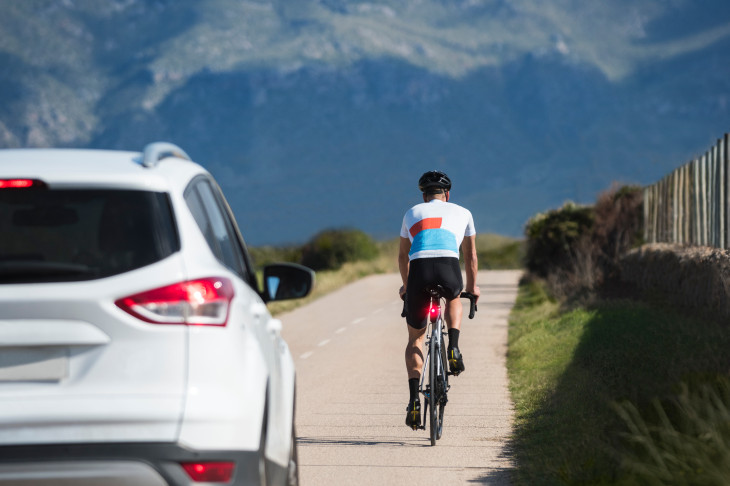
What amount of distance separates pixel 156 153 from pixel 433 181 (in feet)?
15.0

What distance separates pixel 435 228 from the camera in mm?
8742

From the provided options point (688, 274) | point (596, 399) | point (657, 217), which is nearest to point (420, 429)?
point (596, 399)

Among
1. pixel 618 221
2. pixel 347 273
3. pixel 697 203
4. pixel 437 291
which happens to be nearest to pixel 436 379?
pixel 437 291

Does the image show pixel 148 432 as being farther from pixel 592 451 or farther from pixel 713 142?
pixel 713 142

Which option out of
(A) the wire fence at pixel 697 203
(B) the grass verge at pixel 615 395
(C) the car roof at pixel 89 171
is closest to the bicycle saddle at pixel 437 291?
(B) the grass verge at pixel 615 395

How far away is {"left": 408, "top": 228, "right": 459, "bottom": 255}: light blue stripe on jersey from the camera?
8695mm

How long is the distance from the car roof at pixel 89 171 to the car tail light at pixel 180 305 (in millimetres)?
426

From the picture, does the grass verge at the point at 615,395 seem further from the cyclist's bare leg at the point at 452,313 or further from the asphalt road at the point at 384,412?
the cyclist's bare leg at the point at 452,313

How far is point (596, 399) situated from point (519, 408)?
4.52 ft

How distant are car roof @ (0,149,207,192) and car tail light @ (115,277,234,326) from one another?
1.40ft

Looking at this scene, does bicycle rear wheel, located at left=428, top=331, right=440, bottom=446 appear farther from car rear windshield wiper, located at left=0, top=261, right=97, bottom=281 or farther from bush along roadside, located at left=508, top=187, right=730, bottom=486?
car rear windshield wiper, located at left=0, top=261, right=97, bottom=281

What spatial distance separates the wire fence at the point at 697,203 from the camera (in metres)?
16.0

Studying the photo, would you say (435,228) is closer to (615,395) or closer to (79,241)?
(615,395)

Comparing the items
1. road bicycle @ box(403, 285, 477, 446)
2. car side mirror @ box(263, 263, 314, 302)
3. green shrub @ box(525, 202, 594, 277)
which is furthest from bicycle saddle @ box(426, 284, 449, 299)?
green shrub @ box(525, 202, 594, 277)
